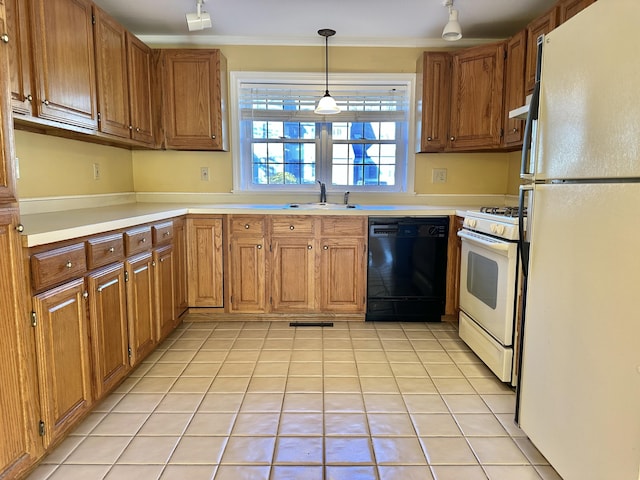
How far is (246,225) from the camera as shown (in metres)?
3.07

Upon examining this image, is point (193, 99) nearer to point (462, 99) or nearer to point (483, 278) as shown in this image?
point (462, 99)

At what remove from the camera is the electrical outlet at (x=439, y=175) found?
3.59 m

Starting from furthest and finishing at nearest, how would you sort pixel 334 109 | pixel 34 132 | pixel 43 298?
pixel 334 109
pixel 34 132
pixel 43 298

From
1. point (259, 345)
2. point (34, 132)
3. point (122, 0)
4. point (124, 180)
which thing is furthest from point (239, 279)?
Result: point (122, 0)

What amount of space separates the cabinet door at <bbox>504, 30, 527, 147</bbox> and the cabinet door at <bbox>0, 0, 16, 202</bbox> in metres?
2.85

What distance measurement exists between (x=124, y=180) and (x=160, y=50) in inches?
42.9

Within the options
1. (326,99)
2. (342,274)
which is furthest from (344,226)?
(326,99)

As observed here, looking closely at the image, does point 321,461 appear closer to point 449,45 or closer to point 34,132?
point 34,132

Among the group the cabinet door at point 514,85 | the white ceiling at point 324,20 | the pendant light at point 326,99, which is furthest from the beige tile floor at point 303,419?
Answer: the white ceiling at point 324,20

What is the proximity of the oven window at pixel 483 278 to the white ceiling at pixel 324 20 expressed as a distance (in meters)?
1.74

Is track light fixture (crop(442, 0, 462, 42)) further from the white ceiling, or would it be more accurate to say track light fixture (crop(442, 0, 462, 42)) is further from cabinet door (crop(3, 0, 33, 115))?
cabinet door (crop(3, 0, 33, 115))

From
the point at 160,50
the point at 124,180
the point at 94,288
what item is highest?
the point at 160,50

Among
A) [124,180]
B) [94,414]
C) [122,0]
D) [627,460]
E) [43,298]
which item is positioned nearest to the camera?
[627,460]

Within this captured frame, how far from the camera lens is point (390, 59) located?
3.46 metres
